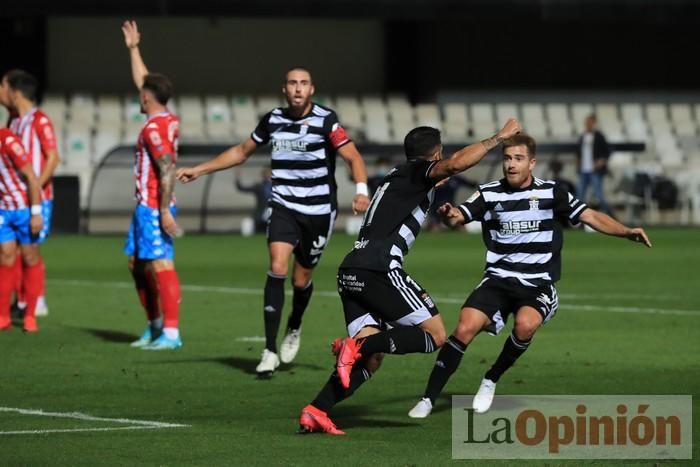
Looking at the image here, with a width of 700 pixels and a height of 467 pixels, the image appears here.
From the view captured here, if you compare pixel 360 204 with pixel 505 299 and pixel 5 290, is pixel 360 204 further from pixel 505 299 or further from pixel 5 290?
pixel 5 290

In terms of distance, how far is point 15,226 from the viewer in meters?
15.5

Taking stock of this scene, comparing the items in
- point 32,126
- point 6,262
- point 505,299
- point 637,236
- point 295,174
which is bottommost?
point 6,262

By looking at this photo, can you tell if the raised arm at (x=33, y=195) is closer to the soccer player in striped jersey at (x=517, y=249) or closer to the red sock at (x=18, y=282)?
the red sock at (x=18, y=282)

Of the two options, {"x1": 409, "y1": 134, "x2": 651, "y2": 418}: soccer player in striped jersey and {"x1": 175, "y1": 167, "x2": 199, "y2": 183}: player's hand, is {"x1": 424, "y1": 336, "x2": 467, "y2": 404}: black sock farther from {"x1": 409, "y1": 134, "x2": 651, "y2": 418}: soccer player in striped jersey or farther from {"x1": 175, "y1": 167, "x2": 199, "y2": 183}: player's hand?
{"x1": 175, "y1": 167, "x2": 199, "y2": 183}: player's hand

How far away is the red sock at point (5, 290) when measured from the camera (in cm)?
1543

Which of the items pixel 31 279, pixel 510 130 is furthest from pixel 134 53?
pixel 510 130

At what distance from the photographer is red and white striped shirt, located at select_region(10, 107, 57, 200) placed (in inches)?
633

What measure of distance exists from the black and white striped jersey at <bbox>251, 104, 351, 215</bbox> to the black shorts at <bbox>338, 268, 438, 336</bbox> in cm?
271

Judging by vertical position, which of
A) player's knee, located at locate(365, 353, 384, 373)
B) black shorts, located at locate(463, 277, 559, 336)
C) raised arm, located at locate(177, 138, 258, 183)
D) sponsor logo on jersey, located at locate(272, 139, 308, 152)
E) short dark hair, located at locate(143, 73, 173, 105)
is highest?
short dark hair, located at locate(143, 73, 173, 105)

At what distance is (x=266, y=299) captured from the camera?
12.4 m

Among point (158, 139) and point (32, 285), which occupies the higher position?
point (158, 139)

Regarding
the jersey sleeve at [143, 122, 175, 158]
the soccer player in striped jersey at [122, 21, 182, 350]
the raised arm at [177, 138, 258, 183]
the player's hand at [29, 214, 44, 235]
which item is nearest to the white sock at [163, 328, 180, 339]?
the soccer player in striped jersey at [122, 21, 182, 350]

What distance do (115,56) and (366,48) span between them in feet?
22.8

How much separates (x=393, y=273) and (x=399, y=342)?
1.43 ft
